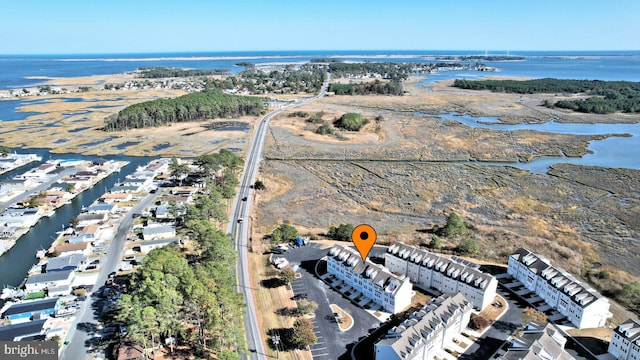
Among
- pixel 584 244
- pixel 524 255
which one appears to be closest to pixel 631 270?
pixel 584 244

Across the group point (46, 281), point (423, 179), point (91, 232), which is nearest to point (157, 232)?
point (91, 232)

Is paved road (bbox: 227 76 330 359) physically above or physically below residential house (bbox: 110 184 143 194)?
below

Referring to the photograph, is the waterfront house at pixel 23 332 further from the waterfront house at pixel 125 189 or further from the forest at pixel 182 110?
the forest at pixel 182 110

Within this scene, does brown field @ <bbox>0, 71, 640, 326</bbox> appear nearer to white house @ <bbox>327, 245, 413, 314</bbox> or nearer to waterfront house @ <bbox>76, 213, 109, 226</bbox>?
white house @ <bbox>327, 245, 413, 314</bbox>

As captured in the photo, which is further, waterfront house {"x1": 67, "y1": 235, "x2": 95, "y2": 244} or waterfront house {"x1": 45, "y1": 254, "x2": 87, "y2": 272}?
waterfront house {"x1": 67, "y1": 235, "x2": 95, "y2": 244}

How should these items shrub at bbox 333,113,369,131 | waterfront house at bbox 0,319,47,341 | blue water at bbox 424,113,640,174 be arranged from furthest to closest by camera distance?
shrub at bbox 333,113,369,131 < blue water at bbox 424,113,640,174 < waterfront house at bbox 0,319,47,341

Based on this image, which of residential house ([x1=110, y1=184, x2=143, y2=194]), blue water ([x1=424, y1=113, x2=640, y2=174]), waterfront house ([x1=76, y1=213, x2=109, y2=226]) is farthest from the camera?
blue water ([x1=424, y1=113, x2=640, y2=174])

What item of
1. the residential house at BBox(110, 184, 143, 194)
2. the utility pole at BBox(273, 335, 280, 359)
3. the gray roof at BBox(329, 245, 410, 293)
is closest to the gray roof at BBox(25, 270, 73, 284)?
the utility pole at BBox(273, 335, 280, 359)
